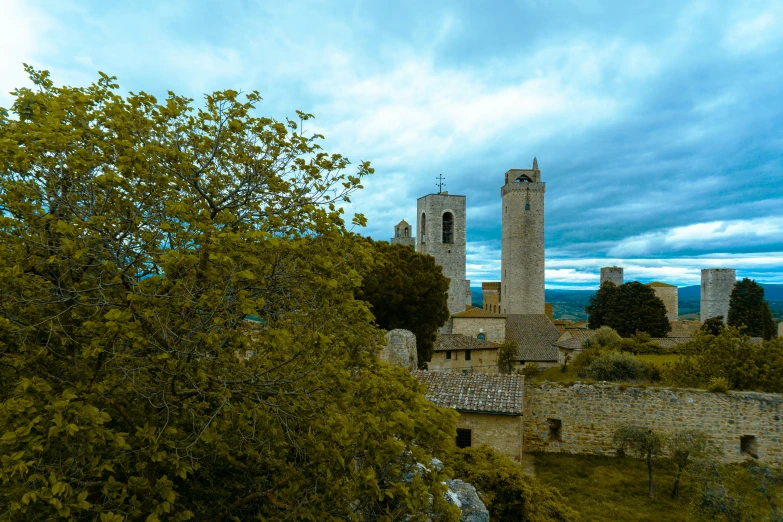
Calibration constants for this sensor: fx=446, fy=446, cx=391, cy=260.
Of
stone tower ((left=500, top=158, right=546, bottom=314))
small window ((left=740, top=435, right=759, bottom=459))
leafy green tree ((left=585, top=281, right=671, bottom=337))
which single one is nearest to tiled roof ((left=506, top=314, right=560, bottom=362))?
leafy green tree ((left=585, top=281, right=671, bottom=337))

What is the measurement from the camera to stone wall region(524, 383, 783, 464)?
49.8 ft

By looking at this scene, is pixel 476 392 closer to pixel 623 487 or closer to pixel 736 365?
pixel 623 487

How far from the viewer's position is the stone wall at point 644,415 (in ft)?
49.8

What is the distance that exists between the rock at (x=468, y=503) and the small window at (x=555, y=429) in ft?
37.6

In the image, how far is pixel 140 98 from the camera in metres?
4.82

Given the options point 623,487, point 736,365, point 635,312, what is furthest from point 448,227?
point 623,487

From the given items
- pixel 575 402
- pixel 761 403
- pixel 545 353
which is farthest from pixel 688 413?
pixel 545 353

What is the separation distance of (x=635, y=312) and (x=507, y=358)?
20.9 m

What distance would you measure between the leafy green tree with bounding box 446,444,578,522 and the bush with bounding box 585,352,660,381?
16.7 m

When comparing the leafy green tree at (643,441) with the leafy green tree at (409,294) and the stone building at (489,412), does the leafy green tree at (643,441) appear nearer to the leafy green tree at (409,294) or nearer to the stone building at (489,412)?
the stone building at (489,412)

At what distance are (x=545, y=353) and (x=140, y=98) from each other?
35.6 metres

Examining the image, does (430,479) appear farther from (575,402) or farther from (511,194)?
(511,194)

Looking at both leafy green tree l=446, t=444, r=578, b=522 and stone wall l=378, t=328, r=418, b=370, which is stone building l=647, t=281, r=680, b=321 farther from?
leafy green tree l=446, t=444, r=578, b=522

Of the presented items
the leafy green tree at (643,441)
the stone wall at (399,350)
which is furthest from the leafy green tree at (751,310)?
the stone wall at (399,350)
